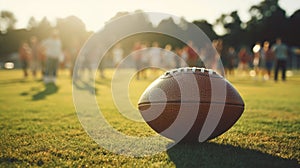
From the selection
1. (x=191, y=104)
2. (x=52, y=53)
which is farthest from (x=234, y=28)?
(x=191, y=104)

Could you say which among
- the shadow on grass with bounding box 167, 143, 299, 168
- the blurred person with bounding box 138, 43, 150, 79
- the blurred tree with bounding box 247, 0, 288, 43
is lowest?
the shadow on grass with bounding box 167, 143, 299, 168

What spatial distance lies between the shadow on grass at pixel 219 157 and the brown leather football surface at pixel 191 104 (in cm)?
16

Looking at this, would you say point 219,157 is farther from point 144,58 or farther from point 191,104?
point 144,58

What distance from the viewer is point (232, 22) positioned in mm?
77062

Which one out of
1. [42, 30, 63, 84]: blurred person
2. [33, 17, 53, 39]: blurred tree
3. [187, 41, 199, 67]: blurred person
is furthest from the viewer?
[33, 17, 53, 39]: blurred tree

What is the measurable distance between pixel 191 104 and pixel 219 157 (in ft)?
2.02

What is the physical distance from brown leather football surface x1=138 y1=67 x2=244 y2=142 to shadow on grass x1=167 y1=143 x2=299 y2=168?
0.53ft

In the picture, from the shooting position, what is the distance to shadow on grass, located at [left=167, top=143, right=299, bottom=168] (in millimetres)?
3188

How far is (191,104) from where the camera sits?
142 inches

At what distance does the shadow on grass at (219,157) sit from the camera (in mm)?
3188

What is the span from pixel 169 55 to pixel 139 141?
27.0 metres

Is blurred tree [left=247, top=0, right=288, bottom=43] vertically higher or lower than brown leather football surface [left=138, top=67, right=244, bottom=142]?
higher

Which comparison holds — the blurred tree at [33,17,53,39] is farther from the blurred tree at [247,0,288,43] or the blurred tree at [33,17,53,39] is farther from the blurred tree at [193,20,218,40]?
the blurred tree at [247,0,288,43]

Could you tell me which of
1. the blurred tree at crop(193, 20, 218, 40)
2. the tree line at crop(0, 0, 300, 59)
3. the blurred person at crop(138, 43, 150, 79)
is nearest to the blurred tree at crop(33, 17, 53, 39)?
the tree line at crop(0, 0, 300, 59)
